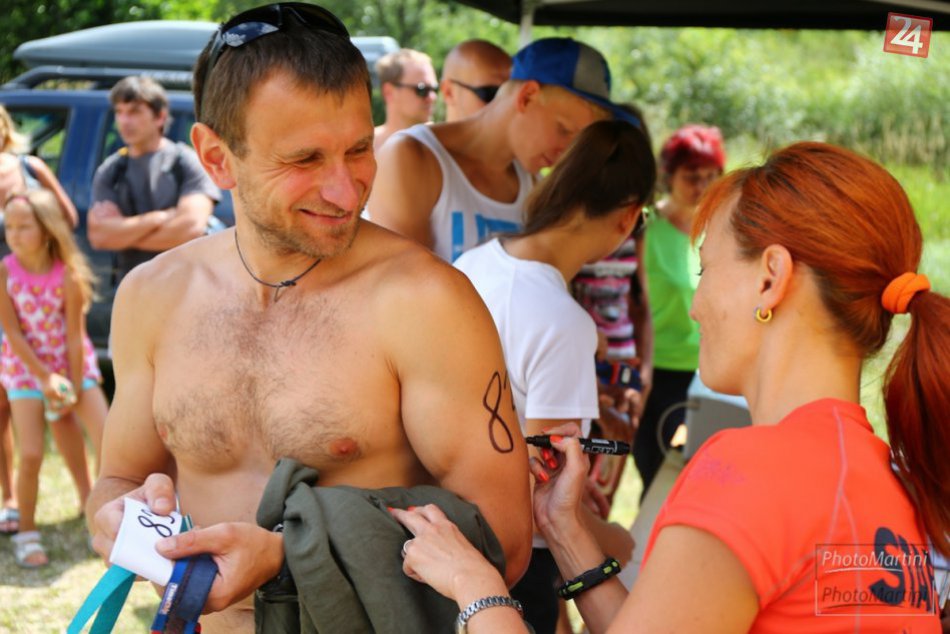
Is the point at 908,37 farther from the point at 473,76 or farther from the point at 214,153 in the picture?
the point at 473,76

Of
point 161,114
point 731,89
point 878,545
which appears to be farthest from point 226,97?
point 731,89

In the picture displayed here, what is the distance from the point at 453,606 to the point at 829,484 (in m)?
0.70

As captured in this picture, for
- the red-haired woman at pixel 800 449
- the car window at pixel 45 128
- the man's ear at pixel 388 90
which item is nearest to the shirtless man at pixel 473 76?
the man's ear at pixel 388 90

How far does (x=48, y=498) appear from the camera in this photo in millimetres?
6070

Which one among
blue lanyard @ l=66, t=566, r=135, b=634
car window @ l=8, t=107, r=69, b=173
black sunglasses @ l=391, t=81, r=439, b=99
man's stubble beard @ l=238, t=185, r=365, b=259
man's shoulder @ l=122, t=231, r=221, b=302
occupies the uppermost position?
man's stubble beard @ l=238, t=185, r=365, b=259

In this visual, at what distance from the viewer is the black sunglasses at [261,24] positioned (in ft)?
6.86

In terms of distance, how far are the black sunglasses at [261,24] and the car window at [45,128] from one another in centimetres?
619

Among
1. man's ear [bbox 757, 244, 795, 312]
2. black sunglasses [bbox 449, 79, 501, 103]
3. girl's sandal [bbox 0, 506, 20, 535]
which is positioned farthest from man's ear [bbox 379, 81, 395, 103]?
man's ear [bbox 757, 244, 795, 312]

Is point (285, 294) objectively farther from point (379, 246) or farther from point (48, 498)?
point (48, 498)

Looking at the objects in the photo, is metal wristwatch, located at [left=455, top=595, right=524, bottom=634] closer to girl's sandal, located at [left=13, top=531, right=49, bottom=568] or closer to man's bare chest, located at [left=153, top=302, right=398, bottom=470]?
man's bare chest, located at [left=153, top=302, right=398, bottom=470]

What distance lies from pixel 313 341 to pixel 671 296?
337 centimetres

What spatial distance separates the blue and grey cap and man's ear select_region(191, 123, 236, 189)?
5.47 feet

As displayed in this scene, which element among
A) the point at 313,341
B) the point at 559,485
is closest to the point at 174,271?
the point at 313,341

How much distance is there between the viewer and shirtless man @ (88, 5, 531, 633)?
203 centimetres
